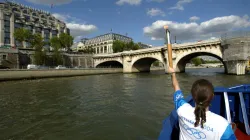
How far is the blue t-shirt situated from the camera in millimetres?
1883

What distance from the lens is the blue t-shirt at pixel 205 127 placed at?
1.88 m

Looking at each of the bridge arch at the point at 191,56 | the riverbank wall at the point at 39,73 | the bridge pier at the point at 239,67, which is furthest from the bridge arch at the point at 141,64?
the bridge pier at the point at 239,67

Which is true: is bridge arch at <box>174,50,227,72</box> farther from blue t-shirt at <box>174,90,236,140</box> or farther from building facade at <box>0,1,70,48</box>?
building facade at <box>0,1,70,48</box>

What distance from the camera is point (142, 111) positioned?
948cm

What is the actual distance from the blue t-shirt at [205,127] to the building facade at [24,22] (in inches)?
3033

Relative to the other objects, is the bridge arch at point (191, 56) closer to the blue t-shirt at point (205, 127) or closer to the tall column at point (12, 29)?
the blue t-shirt at point (205, 127)

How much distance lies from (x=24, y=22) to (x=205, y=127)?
86.7m

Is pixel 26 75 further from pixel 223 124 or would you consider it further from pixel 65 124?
pixel 223 124

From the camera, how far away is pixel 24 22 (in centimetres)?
7375

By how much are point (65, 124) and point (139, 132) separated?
3377mm

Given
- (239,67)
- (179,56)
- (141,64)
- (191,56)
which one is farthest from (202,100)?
(141,64)

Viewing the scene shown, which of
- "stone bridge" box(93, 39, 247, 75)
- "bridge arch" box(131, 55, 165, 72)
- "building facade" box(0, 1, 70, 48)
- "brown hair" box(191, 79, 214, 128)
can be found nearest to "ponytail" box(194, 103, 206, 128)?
"brown hair" box(191, 79, 214, 128)

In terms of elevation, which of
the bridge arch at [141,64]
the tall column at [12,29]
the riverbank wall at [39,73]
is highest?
the tall column at [12,29]

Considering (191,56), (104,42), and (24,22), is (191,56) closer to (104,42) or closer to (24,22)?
(24,22)
